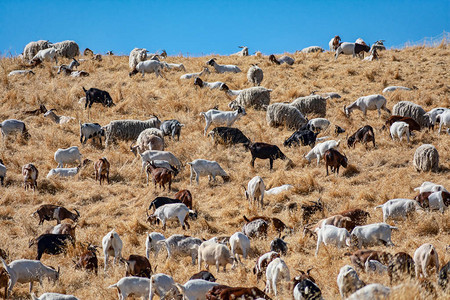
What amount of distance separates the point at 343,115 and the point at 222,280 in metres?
13.6

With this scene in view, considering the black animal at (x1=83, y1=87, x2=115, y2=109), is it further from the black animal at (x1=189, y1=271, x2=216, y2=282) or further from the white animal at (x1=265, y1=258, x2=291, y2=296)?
the white animal at (x1=265, y1=258, x2=291, y2=296)

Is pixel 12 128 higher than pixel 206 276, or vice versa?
pixel 12 128

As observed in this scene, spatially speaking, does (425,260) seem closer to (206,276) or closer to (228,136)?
(206,276)

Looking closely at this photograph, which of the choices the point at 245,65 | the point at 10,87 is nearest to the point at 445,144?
the point at 245,65

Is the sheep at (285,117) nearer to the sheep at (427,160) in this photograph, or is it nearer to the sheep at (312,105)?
the sheep at (312,105)

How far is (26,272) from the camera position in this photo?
331 inches

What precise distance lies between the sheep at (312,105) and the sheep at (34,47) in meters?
17.7

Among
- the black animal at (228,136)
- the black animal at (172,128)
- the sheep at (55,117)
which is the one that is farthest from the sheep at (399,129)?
the sheep at (55,117)

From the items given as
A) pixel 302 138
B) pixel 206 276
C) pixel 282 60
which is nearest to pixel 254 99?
pixel 302 138

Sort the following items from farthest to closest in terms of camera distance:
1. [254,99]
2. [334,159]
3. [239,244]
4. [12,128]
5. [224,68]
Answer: [224,68] → [254,99] → [12,128] → [334,159] → [239,244]

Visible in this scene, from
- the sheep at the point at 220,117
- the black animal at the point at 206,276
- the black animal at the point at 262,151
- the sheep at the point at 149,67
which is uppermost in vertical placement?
the sheep at the point at 149,67

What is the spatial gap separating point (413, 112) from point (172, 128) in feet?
29.1

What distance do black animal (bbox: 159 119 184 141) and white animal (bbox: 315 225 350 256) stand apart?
33.2 feet

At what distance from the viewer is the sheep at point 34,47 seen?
31750 millimetres
